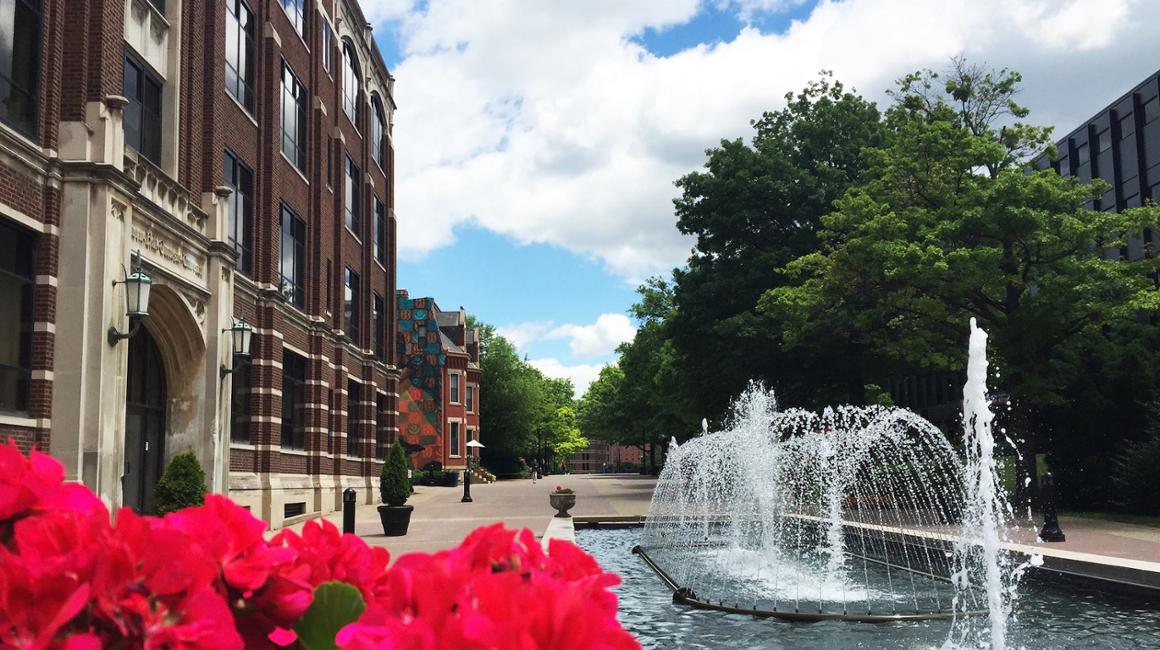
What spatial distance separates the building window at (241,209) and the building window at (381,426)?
1710 cm

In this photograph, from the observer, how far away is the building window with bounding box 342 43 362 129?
3409 cm

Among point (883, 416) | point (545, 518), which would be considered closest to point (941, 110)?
point (883, 416)

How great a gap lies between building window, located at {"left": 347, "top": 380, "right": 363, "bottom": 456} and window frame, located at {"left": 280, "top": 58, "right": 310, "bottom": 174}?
9.01m

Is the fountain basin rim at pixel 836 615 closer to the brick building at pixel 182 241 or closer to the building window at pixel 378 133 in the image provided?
the brick building at pixel 182 241

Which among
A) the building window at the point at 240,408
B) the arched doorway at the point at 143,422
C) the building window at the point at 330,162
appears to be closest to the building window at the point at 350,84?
the building window at the point at 330,162

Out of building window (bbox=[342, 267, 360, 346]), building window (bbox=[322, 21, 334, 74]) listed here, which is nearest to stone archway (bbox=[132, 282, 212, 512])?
building window (bbox=[342, 267, 360, 346])

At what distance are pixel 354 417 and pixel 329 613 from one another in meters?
34.9

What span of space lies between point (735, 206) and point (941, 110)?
9.08m

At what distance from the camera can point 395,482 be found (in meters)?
21.8

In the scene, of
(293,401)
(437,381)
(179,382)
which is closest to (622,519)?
(293,401)

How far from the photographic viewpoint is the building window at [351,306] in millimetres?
34097

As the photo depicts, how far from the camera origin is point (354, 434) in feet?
116

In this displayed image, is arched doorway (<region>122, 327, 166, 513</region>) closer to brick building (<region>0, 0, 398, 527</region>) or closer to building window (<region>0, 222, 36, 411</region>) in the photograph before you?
brick building (<region>0, 0, 398, 527</region>)

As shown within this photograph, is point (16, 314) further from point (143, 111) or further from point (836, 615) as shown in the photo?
point (836, 615)
